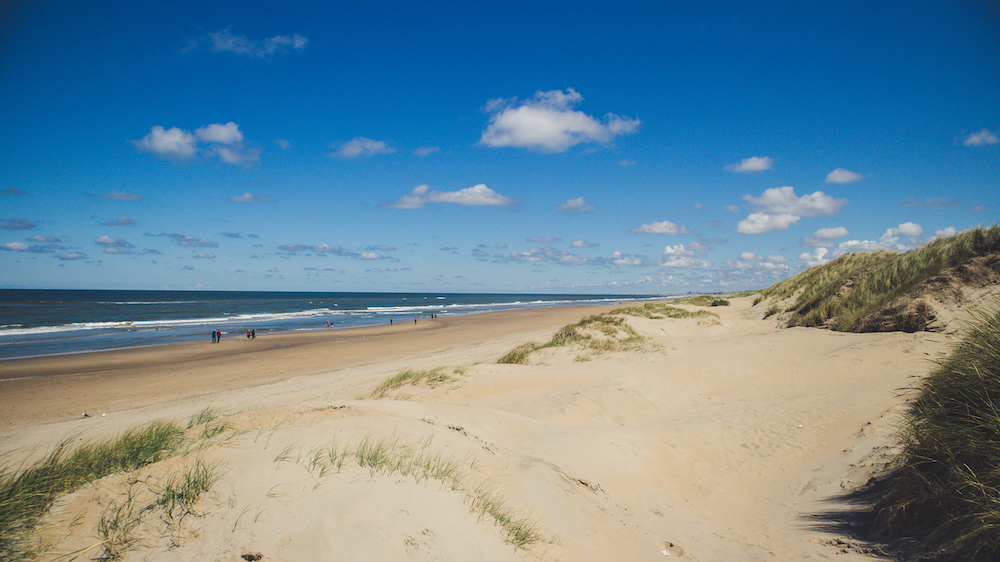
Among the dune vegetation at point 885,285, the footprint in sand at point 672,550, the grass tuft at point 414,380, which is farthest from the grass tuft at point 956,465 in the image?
the dune vegetation at point 885,285

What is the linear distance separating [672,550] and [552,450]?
76.5 inches

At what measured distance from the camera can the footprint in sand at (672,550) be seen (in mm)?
4012

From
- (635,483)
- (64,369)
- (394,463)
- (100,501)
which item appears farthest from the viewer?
(64,369)

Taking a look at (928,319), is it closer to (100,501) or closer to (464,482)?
(464,482)

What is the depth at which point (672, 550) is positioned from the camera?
13.4 ft

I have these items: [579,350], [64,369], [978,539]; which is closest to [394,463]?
[978,539]

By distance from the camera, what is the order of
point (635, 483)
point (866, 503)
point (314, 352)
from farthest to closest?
1. point (314, 352)
2. point (635, 483)
3. point (866, 503)

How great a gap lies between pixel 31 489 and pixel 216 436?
118 centimetres

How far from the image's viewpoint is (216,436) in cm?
398

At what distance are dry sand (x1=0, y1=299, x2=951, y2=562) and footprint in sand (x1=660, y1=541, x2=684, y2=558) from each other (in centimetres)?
2

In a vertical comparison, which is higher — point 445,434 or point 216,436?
point 216,436

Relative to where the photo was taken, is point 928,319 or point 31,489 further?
point 928,319

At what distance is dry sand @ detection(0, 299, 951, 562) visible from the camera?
2900 mm

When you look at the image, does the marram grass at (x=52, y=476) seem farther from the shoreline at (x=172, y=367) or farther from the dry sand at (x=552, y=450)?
the shoreline at (x=172, y=367)
